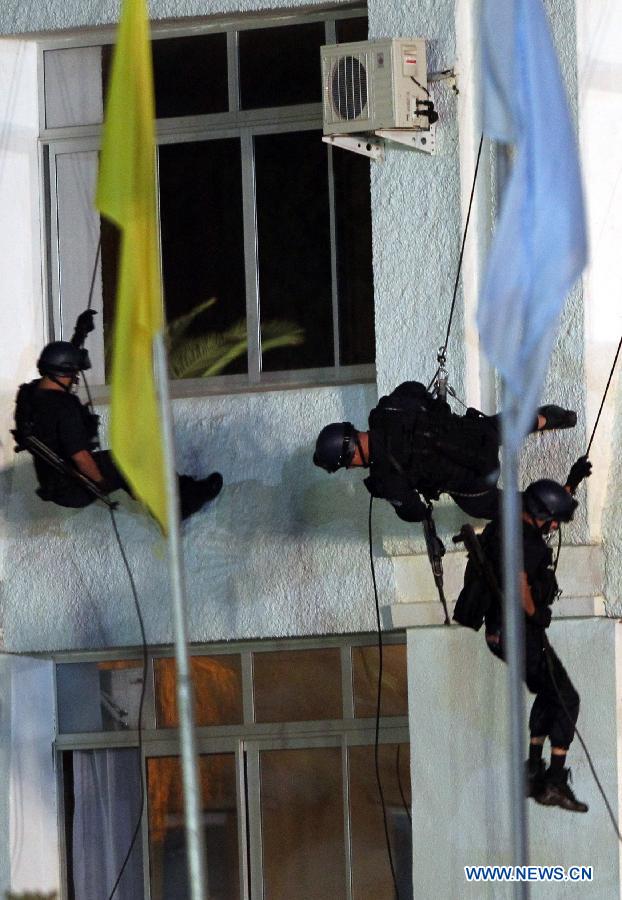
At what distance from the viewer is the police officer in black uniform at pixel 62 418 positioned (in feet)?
38.5

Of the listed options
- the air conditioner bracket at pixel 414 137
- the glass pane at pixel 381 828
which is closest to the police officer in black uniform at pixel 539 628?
the glass pane at pixel 381 828

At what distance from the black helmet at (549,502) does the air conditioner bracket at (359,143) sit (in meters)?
2.48

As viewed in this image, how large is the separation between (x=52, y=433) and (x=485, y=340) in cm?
342

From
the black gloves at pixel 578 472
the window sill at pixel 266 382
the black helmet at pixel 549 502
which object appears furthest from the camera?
the window sill at pixel 266 382

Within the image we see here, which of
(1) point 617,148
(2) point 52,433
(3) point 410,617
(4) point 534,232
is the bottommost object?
(3) point 410,617

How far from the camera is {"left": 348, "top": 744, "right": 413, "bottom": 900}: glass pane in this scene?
1212 centimetres

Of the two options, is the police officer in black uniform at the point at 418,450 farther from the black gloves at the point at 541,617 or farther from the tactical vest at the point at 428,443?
the black gloves at the point at 541,617

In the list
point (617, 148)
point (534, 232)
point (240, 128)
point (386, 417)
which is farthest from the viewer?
point (240, 128)

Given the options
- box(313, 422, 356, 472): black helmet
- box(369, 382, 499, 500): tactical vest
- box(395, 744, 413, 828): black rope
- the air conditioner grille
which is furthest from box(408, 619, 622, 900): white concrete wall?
the air conditioner grille

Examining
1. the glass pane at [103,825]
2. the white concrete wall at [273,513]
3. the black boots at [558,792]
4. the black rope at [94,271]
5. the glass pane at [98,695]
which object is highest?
the black rope at [94,271]

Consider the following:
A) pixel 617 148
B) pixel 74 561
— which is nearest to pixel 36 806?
pixel 74 561

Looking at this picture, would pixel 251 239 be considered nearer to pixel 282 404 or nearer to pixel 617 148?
pixel 282 404

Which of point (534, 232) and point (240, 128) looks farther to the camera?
point (240, 128)

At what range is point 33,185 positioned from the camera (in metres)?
13.1
